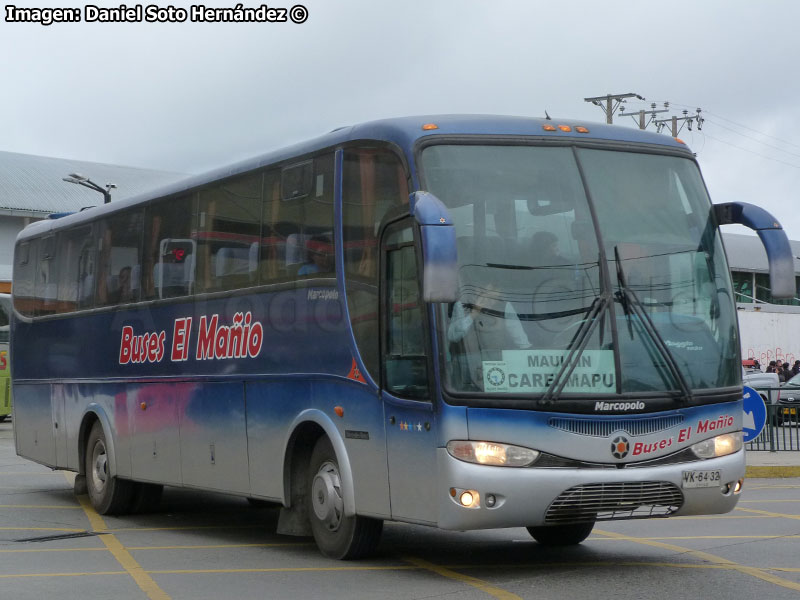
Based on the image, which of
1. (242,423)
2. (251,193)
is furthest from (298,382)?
(251,193)

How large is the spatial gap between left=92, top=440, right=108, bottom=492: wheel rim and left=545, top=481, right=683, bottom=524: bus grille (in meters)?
7.18

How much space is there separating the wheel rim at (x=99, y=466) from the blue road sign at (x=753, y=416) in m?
7.79

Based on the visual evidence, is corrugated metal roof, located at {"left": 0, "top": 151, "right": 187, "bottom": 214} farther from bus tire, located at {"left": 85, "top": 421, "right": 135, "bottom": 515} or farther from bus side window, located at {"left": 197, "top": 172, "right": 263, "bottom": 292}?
bus side window, located at {"left": 197, "top": 172, "right": 263, "bottom": 292}

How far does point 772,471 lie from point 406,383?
37.4ft

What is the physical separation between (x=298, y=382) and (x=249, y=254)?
144 cm

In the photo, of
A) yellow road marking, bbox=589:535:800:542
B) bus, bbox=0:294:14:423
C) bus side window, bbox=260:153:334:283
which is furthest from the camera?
bus, bbox=0:294:14:423

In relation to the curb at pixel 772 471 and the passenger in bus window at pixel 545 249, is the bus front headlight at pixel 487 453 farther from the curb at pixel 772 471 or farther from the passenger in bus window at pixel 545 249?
the curb at pixel 772 471

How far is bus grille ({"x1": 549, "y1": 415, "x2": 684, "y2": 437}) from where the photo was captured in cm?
869

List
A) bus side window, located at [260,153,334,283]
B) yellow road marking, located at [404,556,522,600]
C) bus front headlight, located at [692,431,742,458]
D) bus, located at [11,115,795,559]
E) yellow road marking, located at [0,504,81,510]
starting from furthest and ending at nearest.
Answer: yellow road marking, located at [0,504,81,510] < bus side window, located at [260,153,334,283] < bus front headlight, located at [692,431,742,458] < bus, located at [11,115,795,559] < yellow road marking, located at [404,556,522,600]

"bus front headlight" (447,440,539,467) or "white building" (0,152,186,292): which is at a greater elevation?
"white building" (0,152,186,292)

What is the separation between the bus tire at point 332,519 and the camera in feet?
32.3

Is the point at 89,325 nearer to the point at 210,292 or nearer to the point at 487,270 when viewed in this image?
the point at 210,292

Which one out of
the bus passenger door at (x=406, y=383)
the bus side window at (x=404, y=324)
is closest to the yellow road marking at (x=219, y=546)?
the bus passenger door at (x=406, y=383)

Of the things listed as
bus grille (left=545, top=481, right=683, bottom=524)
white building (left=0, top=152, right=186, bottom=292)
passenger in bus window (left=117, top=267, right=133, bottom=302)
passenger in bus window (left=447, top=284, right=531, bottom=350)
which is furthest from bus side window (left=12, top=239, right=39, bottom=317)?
white building (left=0, top=152, right=186, bottom=292)
